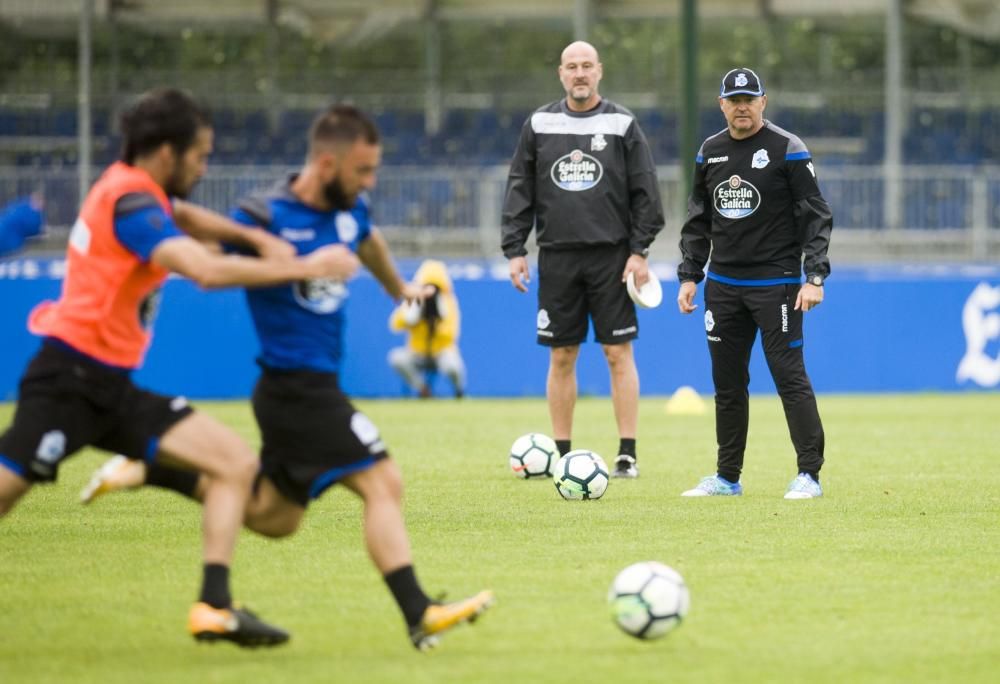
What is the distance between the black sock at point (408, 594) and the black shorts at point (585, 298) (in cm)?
500

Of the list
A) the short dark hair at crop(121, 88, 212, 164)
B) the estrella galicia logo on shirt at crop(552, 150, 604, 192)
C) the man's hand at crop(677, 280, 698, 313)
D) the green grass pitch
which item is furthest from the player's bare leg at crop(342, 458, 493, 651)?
the estrella galicia logo on shirt at crop(552, 150, 604, 192)

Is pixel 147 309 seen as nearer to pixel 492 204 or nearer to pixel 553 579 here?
pixel 553 579

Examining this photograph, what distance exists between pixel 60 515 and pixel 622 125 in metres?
3.99

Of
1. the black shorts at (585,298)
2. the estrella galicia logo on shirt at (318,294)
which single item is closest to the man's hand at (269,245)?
the estrella galicia logo on shirt at (318,294)

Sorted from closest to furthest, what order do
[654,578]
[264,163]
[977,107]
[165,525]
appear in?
[654,578], [165,525], [264,163], [977,107]

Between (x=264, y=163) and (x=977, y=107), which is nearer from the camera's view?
(x=264, y=163)

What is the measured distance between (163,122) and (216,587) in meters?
1.51

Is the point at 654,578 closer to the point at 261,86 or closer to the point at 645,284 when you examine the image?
the point at 645,284

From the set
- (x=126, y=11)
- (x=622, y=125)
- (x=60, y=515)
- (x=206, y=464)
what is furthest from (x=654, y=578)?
(x=126, y=11)

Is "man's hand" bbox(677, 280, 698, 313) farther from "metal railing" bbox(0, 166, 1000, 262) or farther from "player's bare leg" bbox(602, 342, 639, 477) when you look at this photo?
"metal railing" bbox(0, 166, 1000, 262)

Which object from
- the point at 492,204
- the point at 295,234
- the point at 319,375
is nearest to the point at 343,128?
the point at 295,234

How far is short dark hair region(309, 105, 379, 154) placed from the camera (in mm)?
5410

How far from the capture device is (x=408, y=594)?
529 cm

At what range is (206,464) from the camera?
545cm
